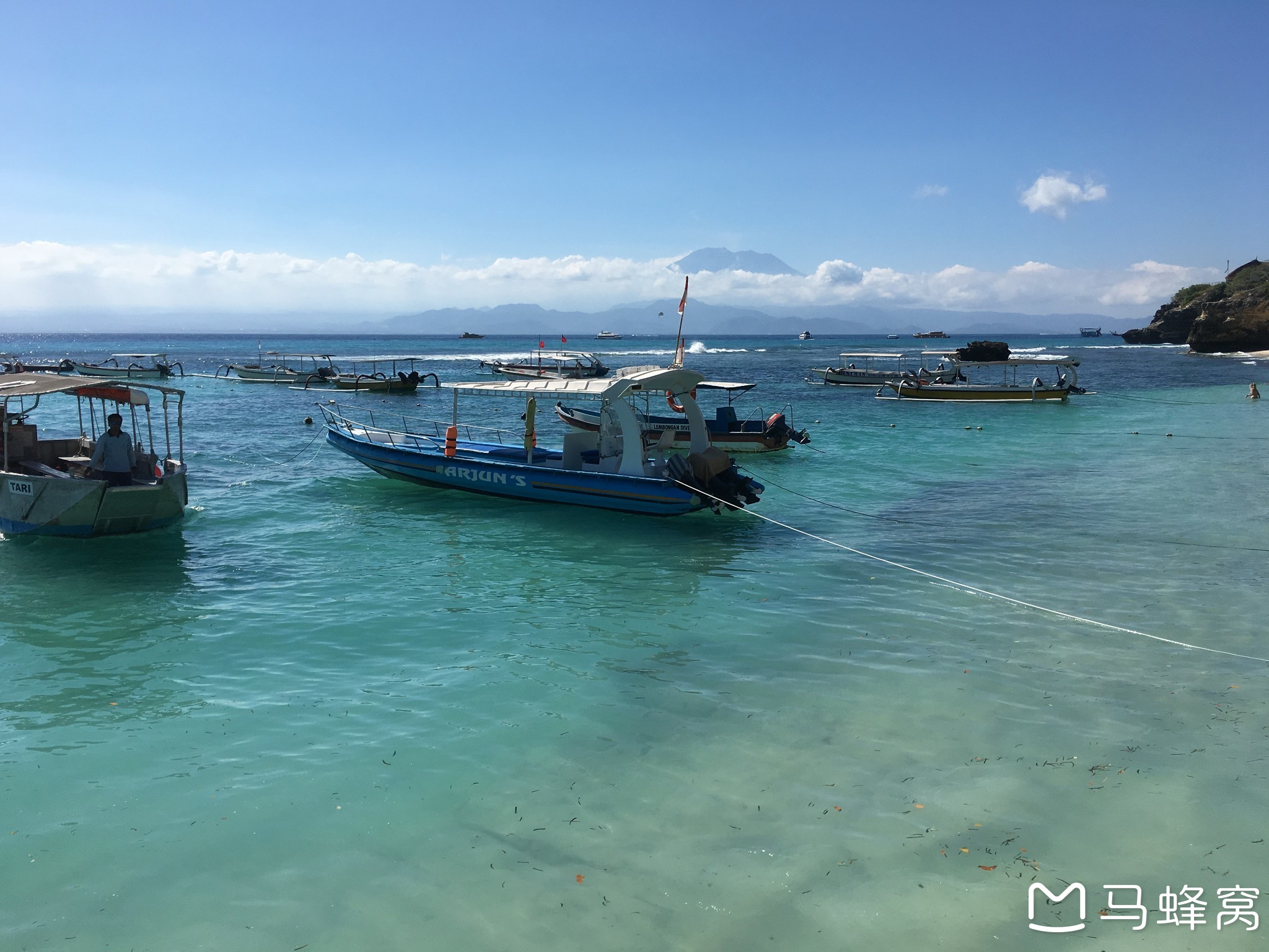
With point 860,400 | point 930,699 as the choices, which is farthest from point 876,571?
point 860,400

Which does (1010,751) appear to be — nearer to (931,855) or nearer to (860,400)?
(931,855)

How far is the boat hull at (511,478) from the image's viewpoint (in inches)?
705

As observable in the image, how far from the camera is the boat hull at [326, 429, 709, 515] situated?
17.9m

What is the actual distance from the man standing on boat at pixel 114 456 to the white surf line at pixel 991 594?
1054 cm

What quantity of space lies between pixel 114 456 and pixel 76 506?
122cm

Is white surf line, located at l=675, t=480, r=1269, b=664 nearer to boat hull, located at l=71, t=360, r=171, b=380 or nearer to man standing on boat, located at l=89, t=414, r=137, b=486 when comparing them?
man standing on boat, located at l=89, t=414, r=137, b=486

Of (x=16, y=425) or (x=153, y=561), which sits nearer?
(x=153, y=561)

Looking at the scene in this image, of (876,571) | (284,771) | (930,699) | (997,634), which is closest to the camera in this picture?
(284,771)

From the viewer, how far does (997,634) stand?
1112cm

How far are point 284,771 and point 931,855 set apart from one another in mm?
5461

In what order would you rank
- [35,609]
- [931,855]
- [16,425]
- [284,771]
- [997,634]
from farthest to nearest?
[16,425] < [35,609] < [997,634] < [284,771] < [931,855]

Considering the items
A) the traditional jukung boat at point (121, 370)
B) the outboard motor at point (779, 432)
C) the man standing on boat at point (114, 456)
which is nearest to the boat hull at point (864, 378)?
the outboard motor at point (779, 432)

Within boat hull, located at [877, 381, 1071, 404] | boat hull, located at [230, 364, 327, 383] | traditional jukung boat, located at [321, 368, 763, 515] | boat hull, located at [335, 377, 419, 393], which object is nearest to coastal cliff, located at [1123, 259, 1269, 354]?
boat hull, located at [877, 381, 1071, 404]

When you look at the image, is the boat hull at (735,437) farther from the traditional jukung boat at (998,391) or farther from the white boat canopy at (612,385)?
the traditional jukung boat at (998,391)
